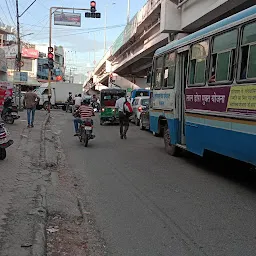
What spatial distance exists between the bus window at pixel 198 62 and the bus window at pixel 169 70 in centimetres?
143

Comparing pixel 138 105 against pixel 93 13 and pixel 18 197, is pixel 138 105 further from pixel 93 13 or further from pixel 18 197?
pixel 18 197

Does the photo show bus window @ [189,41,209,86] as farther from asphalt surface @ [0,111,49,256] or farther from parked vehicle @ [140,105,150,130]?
parked vehicle @ [140,105,150,130]

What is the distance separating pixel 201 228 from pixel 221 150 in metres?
2.84

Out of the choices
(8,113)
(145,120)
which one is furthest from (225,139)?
(8,113)

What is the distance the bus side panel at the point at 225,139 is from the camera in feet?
22.0

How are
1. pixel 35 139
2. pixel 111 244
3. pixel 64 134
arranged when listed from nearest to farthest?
pixel 111 244, pixel 35 139, pixel 64 134

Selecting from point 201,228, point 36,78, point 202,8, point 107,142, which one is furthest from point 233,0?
point 36,78

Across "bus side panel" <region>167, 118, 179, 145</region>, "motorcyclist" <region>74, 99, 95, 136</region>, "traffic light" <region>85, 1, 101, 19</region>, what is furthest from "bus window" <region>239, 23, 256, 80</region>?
"traffic light" <region>85, 1, 101, 19</region>

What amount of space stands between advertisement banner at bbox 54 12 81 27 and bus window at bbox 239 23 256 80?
2623 centimetres

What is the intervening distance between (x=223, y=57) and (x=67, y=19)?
2655cm

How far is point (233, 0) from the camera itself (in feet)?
46.8

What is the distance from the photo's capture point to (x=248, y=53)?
6.81m

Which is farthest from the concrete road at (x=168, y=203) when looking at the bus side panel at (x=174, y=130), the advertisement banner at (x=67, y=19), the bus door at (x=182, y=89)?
the advertisement banner at (x=67, y=19)

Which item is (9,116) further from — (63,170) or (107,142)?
(63,170)
